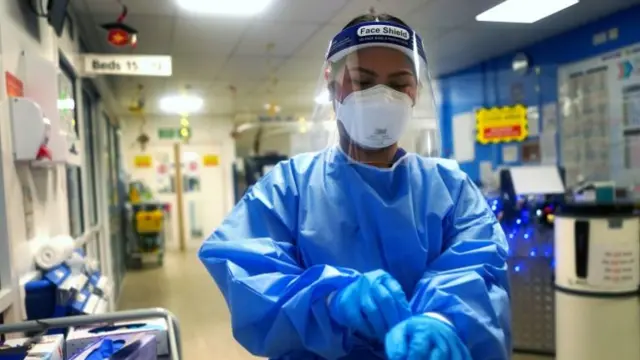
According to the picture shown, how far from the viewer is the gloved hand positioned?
31.6 inches

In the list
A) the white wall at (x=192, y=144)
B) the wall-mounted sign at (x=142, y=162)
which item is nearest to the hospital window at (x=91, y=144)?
the white wall at (x=192, y=144)

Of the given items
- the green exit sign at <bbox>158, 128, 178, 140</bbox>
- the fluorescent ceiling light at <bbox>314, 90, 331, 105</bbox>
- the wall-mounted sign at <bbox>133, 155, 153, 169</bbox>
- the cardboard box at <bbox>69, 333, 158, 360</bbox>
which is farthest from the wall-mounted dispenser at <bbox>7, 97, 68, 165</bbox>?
the wall-mounted sign at <bbox>133, 155, 153, 169</bbox>

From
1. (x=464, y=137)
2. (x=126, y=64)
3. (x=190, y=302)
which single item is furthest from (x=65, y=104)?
(x=464, y=137)

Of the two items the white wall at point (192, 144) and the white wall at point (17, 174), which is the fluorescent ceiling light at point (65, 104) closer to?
the white wall at point (17, 174)

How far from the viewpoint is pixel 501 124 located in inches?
213

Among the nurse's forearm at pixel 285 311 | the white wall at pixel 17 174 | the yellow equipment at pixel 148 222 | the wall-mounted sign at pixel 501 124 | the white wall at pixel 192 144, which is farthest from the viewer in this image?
the white wall at pixel 192 144

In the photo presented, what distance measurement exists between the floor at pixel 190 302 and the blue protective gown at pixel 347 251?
1.91 m

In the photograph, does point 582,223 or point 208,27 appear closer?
point 582,223

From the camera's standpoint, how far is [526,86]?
16.8 feet

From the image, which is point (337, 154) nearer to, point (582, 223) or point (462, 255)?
point (462, 255)

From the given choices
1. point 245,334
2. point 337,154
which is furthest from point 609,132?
point 245,334

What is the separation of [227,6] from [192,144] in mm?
6296

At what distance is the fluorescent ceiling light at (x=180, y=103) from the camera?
6.86 meters

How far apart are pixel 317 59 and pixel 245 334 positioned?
4.59 m
